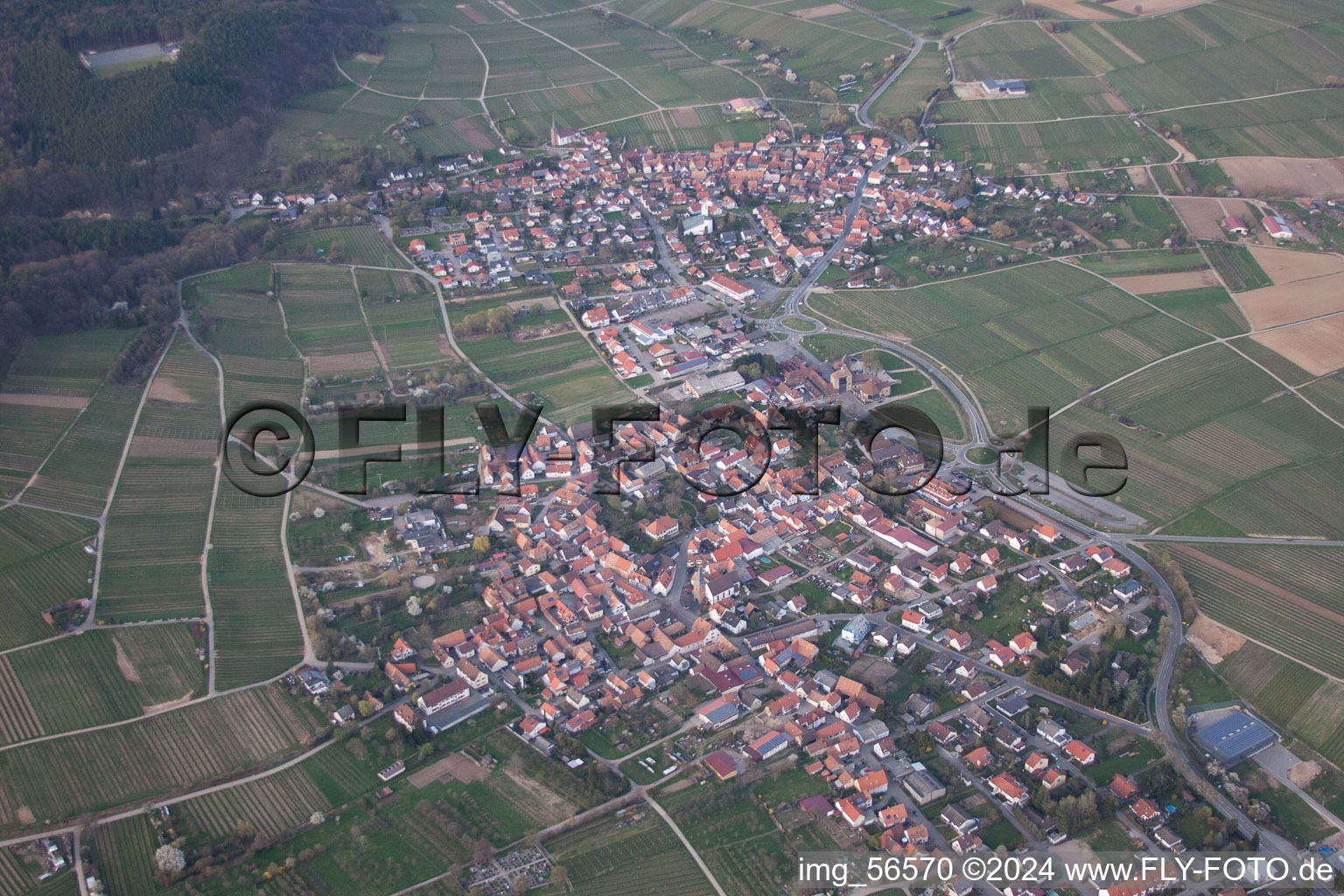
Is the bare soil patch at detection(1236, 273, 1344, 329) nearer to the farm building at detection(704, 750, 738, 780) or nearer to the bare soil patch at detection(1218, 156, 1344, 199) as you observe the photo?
the bare soil patch at detection(1218, 156, 1344, 199)

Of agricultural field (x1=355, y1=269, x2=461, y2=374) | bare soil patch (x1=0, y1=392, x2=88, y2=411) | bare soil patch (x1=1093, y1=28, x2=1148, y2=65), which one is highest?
bare soil patch (x1=1093, y1=28, x2=1148, y2=65)

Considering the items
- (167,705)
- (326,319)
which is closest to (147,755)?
(167,705)

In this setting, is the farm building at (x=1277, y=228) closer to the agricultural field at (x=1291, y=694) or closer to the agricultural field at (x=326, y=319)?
the agricultural field at (x=1291, y=694)

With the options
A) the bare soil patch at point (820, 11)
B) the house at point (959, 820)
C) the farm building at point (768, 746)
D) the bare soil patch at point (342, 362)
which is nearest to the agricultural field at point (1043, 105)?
the bare soil patch at point (820, 11)

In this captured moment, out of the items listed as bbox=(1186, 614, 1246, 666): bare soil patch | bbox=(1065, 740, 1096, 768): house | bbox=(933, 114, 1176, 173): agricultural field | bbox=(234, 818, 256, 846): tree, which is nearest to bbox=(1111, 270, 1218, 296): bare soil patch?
bbox=(933, 114, 1176, 173): agricultural field

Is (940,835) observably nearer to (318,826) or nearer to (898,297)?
(318,826)

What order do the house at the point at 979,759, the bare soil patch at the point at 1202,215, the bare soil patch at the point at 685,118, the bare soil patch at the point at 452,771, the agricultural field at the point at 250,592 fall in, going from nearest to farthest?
1. the bare soil patch at the point at 452,771
2. the house at the point at 979,759
3. the agricultural field at the point at 250,592
4. the bare soil patch at the point at 1202,215
5. the bare soil patch at the point at 685,118
